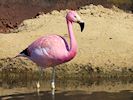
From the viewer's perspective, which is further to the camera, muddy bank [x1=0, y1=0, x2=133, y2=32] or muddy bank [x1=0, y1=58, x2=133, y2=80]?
muddy bank [x1=0, y1=0, x2=133, y2=32]

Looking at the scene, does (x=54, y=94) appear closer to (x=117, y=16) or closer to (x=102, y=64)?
(x=102, y=64)

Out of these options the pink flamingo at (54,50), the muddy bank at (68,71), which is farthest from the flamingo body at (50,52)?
the muddy bank at (68,71)

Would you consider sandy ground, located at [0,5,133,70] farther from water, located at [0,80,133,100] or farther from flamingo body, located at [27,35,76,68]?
flamingo body, located at [27,35,76,68]

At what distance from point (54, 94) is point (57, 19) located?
6.63 meters

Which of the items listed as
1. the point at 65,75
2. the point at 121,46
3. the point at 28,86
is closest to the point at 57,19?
the point at 121,46

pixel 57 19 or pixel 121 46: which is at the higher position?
pixel 57 19

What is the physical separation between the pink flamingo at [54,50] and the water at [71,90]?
1.17ft

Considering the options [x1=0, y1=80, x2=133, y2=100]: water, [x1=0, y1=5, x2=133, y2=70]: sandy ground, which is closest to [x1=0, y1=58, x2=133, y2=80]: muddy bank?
[x1=0, y1=5, x2=133, y2=70]: sandy ground

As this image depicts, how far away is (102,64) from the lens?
1427 cm

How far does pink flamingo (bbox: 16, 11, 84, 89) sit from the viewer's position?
11.7 m

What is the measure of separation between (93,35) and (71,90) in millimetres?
4272

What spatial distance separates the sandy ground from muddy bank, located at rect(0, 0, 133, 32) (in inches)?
19.8

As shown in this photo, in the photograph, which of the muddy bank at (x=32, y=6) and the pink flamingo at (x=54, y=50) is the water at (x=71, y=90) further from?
the muddy bank at (x=32, y=6)

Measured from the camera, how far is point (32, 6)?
797 inches
